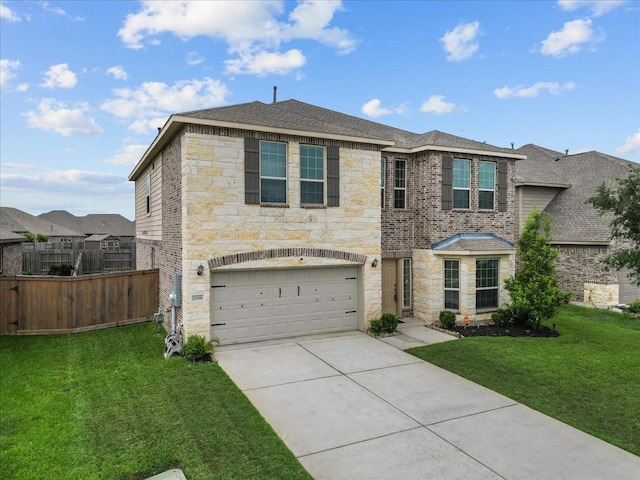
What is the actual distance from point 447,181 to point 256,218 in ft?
22.0

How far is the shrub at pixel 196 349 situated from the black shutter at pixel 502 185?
10.8 m

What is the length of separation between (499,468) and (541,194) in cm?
1702

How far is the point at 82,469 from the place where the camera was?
4816 millimetres

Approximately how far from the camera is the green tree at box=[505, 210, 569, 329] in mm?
12312

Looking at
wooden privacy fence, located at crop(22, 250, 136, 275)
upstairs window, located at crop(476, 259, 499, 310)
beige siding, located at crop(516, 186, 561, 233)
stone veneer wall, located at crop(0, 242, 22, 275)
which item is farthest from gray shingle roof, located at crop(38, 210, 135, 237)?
upstairs window, located at crop(476, 259, 499, 310)

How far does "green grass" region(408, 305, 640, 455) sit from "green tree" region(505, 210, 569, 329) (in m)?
0.99

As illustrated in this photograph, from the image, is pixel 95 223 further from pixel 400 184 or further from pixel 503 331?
pixel 503 331

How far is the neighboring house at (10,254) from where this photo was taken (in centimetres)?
1605

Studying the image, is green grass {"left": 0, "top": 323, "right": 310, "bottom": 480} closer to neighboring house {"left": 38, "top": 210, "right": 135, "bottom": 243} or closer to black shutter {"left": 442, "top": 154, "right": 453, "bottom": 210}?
black shutter {"left": 442, "top": 154, "right": 453, "bottom": 210}

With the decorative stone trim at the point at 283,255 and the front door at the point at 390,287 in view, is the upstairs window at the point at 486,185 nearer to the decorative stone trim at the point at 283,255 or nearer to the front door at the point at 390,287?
the front door at the point at 390,287

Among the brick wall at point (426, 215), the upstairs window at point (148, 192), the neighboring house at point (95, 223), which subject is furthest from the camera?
the neighboring house at point (95, 223)

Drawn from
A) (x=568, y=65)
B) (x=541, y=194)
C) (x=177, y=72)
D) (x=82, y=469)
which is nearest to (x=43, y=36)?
(x=177, y=72)

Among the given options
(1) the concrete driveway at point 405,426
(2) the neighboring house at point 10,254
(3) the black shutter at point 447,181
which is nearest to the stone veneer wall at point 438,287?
(3) the black shutter at point 447,181

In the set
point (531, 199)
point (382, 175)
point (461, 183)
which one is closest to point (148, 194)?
point (382, 175)
